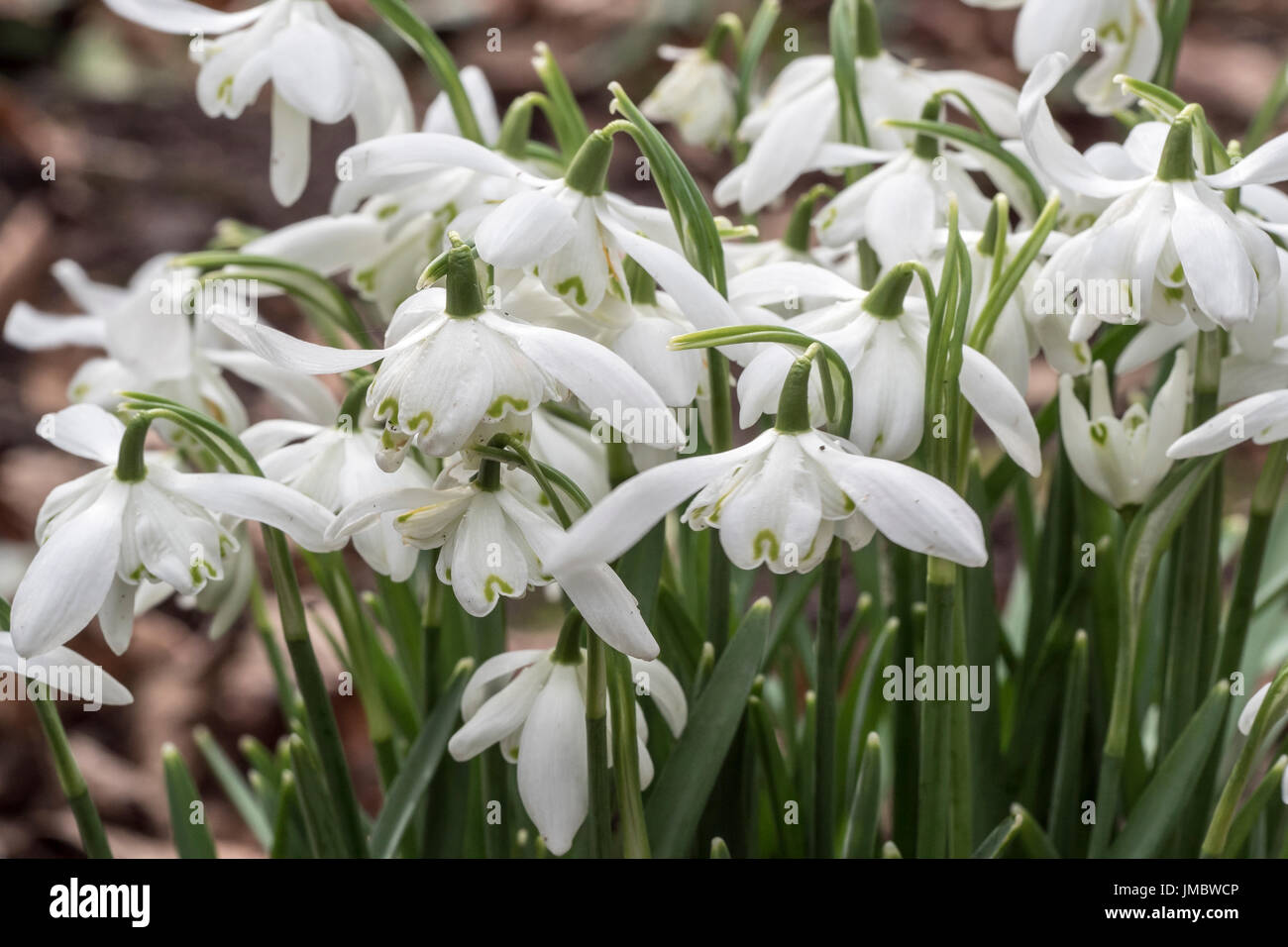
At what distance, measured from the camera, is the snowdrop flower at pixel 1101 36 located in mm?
816

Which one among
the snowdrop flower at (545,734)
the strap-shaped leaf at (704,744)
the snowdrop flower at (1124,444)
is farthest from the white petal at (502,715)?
the snowdrop flower at (1124,444)

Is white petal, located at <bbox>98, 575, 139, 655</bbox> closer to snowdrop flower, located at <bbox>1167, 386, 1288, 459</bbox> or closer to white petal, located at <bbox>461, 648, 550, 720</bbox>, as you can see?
white petal, located at <bbox>461, 648, 550, 720</bbox>

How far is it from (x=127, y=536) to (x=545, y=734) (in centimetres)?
22

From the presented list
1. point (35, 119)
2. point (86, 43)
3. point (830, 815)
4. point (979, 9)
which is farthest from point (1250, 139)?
point (86, 43)

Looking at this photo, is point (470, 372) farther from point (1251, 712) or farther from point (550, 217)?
point (1251, 712)

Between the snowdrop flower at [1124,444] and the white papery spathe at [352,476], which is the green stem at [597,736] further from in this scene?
the snowdrop flower at [1124,444]

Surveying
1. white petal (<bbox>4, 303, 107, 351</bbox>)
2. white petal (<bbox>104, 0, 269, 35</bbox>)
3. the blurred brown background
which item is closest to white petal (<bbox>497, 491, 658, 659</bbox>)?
white petal (<bbox>104, 0, 269, 35</bbox>)

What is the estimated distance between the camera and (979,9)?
2.52 metres

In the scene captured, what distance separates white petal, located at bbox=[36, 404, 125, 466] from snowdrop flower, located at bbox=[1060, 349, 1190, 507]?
0.50 metres

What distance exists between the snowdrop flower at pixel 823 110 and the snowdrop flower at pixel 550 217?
182 millimetres

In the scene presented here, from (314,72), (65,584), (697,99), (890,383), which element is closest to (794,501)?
(890,383)

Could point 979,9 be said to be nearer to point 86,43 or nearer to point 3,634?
point 86,43

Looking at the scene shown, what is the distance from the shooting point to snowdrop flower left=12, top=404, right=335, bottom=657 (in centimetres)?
58

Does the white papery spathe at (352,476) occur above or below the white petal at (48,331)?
below
